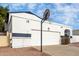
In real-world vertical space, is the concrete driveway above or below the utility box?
below

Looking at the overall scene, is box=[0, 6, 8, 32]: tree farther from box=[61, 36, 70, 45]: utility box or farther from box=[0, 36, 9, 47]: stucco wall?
box=[61, 36, 70, 45]: utility box

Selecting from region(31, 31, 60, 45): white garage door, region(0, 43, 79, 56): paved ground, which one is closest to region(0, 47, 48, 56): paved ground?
region(0, 43, 79, 56): paved ground

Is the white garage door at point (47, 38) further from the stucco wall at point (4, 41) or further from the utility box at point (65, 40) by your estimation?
the stucco wall at point (4, 41)

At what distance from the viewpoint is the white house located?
27.8ft

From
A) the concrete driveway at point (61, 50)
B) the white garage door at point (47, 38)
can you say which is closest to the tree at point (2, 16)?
the white garage door at point (47, 38)

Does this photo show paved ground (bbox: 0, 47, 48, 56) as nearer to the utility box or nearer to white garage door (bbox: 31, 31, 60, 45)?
white garage door (bbox: 31, 31, 60, 45)

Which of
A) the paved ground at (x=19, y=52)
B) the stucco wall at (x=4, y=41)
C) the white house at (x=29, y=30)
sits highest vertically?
the white house at (x=29, y=30)

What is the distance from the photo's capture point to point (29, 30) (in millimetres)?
8539

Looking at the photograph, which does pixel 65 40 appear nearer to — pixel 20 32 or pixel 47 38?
pixel 47 38

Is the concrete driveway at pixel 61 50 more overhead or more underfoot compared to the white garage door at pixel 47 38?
more underfoot

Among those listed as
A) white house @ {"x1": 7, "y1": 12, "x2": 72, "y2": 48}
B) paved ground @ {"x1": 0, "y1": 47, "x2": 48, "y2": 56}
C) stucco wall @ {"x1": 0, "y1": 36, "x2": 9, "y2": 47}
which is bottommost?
paved ground @ {"x1": 0, "y1": 47, "x2": 48, "y2": 56}

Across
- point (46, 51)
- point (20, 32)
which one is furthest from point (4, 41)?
point (46, 51)

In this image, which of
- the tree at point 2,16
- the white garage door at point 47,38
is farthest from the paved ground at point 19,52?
the tree at point 2,16

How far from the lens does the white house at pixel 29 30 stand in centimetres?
848
